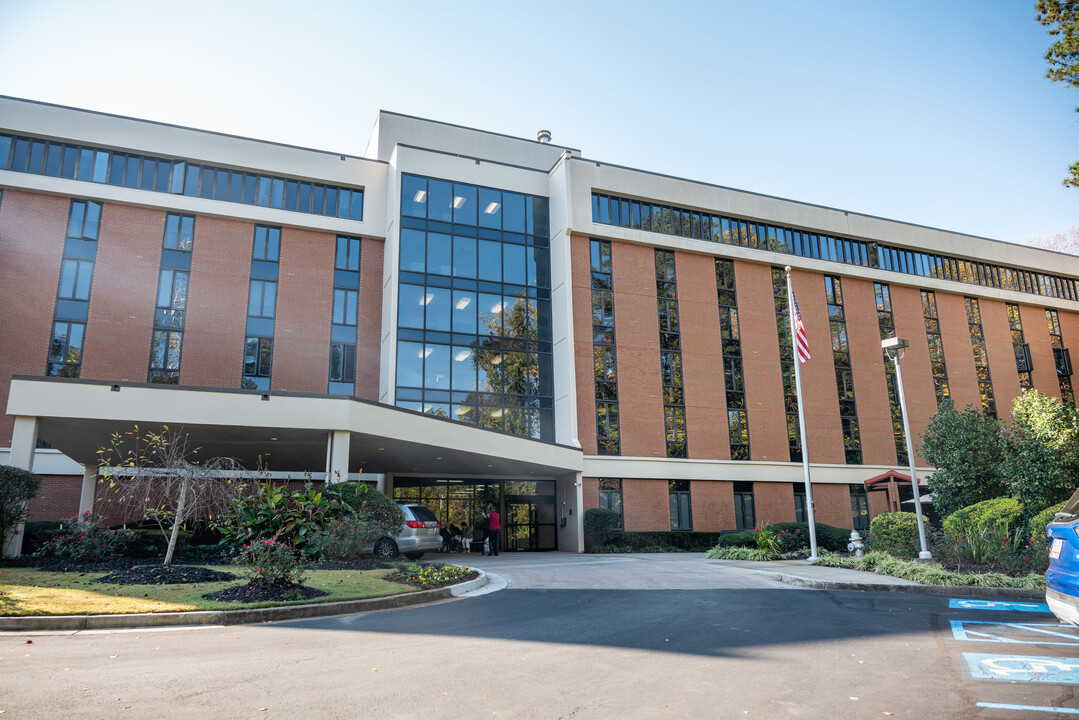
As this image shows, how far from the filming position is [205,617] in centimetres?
912

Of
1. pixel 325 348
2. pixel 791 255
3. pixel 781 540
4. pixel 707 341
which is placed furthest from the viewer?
pixel 791 255

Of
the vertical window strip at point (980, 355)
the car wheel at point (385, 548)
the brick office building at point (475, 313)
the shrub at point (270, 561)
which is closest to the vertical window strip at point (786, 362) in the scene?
the brick office building at point (475, 313)

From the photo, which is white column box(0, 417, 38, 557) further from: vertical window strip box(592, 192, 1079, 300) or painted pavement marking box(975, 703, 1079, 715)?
vertical window strip box(592, 192, 1079, 300)

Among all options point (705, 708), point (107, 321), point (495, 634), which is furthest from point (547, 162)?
point (705, 708)

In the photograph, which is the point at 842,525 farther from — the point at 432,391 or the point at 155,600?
the point at 155,600

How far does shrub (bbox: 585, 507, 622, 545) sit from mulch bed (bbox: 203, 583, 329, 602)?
17.3 m

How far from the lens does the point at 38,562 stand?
1472 centimetres

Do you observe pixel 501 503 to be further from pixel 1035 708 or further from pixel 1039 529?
pixel 1035 708

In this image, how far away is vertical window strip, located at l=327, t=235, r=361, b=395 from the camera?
28.3 meters

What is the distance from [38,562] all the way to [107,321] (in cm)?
1363

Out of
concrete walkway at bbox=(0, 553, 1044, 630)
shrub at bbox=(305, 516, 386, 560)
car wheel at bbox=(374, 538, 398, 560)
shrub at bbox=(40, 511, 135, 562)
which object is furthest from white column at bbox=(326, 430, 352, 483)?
shrub at bbox=(40, 511, 135, 562)

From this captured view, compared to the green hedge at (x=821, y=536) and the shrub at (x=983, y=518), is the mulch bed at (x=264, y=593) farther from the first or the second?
the green hedge at (x=821, y=536)

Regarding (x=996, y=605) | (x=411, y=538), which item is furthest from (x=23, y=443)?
(x=996, y=605)

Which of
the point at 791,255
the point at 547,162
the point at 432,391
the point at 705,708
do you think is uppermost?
the point at 547,162
